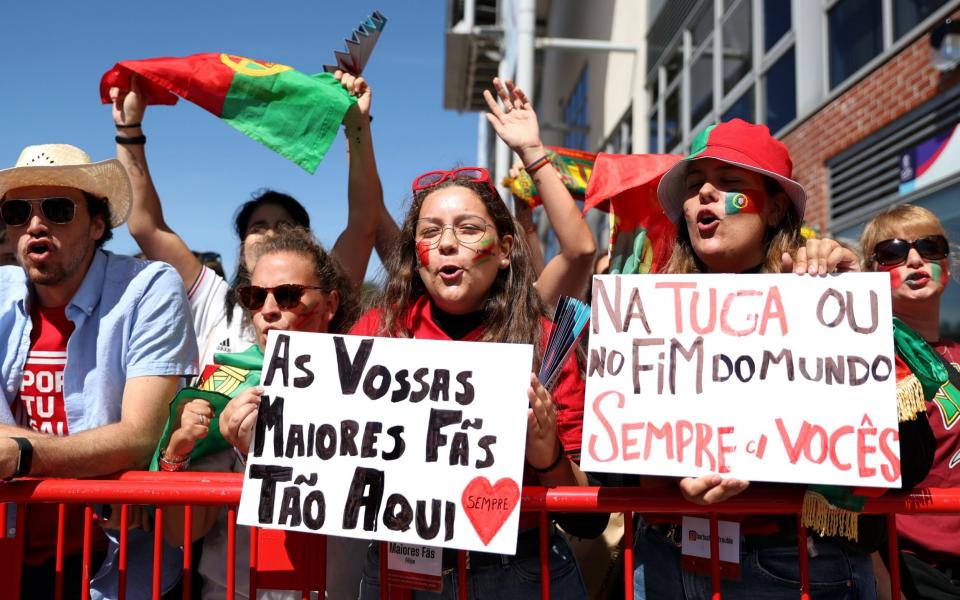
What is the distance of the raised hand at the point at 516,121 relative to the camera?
324cm

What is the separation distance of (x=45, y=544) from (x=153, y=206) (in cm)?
156

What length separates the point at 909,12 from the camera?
680cm

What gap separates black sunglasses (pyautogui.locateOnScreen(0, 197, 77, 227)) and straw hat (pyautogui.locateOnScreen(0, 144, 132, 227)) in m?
0.10

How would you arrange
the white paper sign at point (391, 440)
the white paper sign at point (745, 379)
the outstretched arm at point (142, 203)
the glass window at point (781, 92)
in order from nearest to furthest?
the white paper sign at point (745, 379)
the white paper sign at point (391, 440)
the outstretched arm at point (142, 203)
the glass window at point (781, 92)

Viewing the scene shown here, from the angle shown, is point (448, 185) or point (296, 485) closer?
point (296, 485)

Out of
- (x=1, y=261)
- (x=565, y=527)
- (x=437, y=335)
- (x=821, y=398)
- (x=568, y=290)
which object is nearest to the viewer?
(x=821, y=398)

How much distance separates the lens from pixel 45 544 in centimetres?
266

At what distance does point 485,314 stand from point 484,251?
21 cm

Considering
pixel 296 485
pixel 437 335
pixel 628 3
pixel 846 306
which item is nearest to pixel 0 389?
pixel 296 485

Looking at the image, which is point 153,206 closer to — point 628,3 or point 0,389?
point 0,389

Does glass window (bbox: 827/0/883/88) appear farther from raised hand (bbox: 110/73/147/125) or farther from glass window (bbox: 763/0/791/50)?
raised hand (bbox: 110/73/147/125)

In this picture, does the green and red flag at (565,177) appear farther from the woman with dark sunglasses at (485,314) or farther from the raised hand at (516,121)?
the woman with dark sunglasses at (485,314)

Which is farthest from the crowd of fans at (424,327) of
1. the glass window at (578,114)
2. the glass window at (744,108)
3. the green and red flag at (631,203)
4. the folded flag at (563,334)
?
the glass window at (578,114)

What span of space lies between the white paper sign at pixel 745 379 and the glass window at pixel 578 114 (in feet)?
60.1
